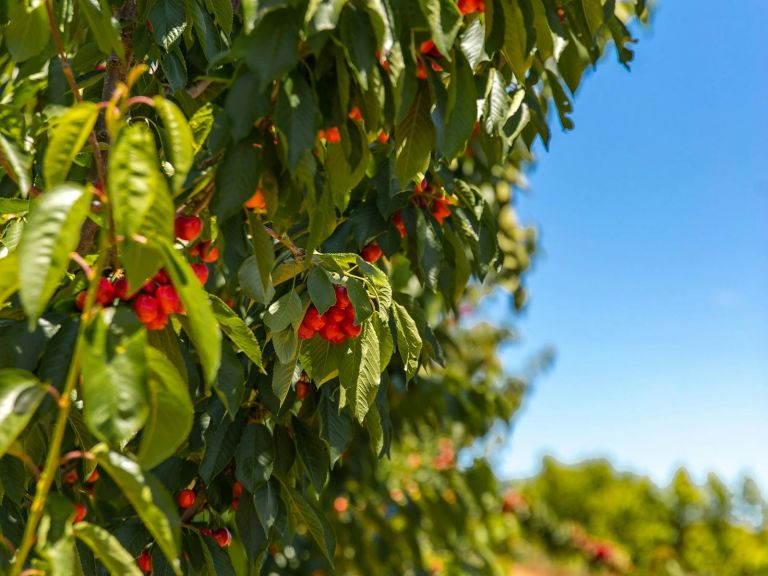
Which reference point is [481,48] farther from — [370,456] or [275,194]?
[370,456]

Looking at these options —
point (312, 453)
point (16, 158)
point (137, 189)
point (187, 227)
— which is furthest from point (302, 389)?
point (137, 189)

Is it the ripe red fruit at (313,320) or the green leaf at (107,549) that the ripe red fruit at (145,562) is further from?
the green leaf at (107,549)

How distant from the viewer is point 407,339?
1312mm

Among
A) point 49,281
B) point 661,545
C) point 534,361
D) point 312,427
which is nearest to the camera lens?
point 49,281

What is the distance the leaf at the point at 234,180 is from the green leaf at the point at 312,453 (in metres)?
0.58

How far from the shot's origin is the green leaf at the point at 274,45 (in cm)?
93

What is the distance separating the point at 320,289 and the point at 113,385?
1.50 ft

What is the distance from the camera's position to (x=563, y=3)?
1.60 metres

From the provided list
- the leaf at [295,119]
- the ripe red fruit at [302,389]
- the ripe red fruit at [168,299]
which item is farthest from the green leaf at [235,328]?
the ripe red fruit at [302,389]

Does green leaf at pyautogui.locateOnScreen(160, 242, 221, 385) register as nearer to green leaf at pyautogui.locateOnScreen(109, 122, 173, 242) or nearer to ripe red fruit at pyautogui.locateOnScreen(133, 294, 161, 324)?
green leaf at pyautogui.locateOnScreen(109, 122, 173, 242)

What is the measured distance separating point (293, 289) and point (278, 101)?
36 cm

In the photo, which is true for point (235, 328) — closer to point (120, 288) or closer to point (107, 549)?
point (120, 288)

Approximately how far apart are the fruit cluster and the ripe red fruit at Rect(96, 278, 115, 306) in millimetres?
350

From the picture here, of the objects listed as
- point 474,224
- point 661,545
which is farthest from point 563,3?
point 661,545
